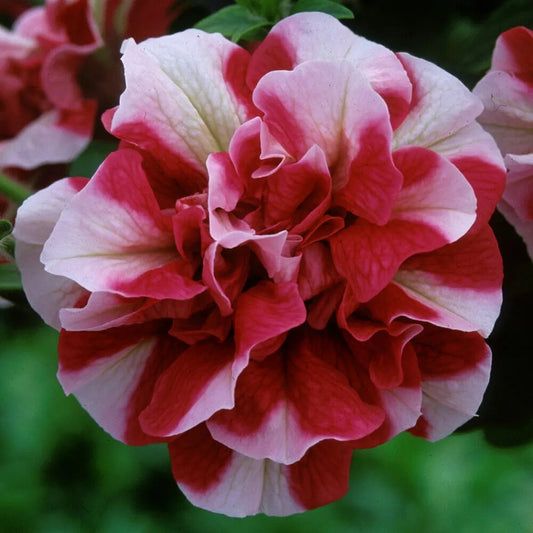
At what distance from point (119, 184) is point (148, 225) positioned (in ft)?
0.05

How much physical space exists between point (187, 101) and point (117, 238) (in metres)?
0.05

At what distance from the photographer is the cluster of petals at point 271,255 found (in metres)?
0.25

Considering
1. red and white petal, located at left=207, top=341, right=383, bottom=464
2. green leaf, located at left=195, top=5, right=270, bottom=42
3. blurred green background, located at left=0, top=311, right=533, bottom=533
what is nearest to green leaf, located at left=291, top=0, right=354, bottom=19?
green leaf, located at left=195, top=5, right=270, bottom=42

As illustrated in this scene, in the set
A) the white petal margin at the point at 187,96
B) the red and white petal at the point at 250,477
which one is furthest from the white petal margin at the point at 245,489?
the white petal margin at the point at 187,96

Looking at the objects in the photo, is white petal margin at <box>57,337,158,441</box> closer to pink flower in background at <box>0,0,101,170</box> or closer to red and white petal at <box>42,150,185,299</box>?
red and white petal at <box>42,150,185,299</box>

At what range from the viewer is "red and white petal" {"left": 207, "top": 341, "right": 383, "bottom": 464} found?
25 centimetres

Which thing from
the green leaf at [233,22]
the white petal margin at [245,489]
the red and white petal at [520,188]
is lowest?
the white petal margin at [245,489]

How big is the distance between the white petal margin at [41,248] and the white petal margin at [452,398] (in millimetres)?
124

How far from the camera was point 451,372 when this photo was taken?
0.27m

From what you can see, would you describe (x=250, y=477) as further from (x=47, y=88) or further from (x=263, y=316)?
(x=47, y=88)

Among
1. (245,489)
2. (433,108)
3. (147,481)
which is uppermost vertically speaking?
(433,108)

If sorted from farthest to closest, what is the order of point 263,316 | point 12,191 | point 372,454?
point 372,454 < point 12,191 < point 263,316

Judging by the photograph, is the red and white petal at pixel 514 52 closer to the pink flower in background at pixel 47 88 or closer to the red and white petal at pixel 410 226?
the red and white petal at pixel 410 226

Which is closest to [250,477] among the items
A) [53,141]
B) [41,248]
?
[41,248]
